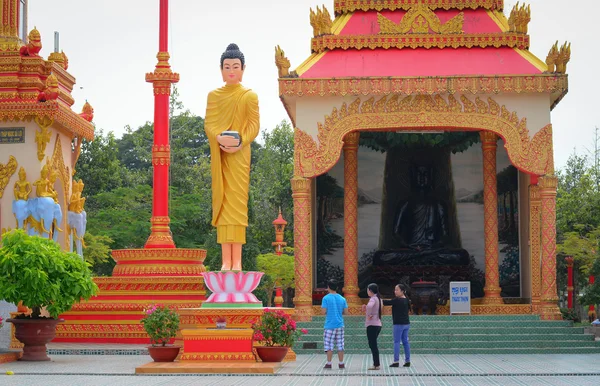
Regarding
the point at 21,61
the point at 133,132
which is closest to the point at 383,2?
the point at 21,61

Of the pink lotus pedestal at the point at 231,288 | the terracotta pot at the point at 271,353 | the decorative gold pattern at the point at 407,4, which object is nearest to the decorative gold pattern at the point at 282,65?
the decorative gold pattern at the point at 407,4

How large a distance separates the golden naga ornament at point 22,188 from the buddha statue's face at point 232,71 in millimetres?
6894

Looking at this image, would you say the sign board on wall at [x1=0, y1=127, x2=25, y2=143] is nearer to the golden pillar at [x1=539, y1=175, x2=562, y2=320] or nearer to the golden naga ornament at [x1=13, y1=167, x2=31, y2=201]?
the golden naga ornament at [x1=13, y1=167, x2=31, y2=201]

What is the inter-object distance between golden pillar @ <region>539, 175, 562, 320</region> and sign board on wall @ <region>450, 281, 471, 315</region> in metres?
1.46

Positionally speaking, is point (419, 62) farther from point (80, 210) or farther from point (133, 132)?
point (133, 132)

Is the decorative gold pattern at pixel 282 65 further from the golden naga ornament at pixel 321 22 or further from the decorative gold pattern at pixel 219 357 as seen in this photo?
the decorative gold pattern at pixel 219 357

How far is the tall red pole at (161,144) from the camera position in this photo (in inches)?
891

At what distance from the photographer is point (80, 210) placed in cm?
2330

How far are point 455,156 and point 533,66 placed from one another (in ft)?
14.7

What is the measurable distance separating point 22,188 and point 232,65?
7155mm

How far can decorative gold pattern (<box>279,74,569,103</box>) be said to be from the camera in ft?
68.4

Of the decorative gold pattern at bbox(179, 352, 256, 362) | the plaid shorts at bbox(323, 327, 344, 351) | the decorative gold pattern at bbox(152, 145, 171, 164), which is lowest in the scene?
the decorative gold pattern at bbox(179, 352, 256, 362)

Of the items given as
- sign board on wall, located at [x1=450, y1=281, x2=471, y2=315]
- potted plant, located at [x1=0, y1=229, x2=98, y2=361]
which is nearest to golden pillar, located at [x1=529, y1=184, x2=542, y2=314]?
sign board on wall, located at [x1=450, y1=281, x2=471, y2=315]

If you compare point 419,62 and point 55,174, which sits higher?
point 419,62
